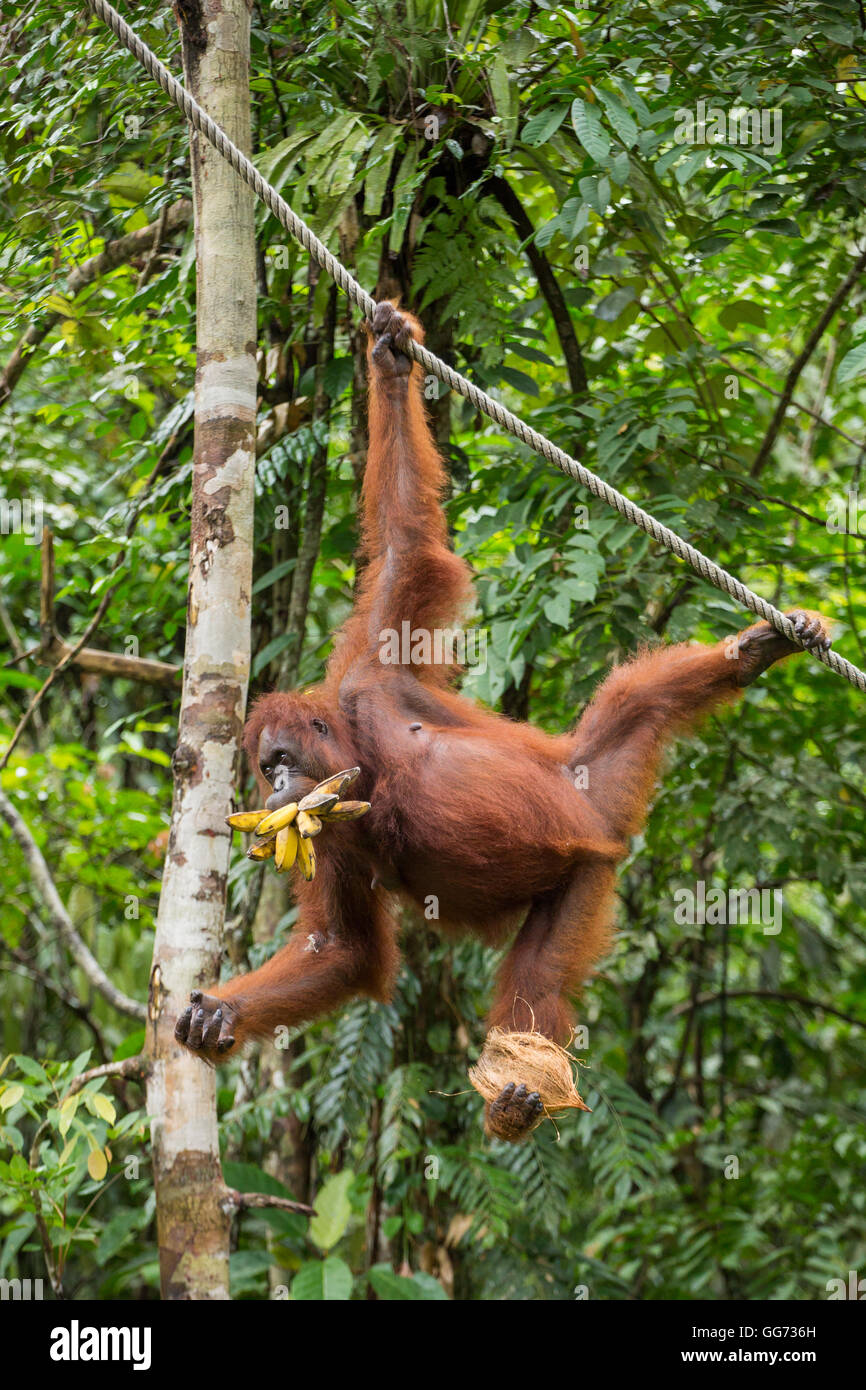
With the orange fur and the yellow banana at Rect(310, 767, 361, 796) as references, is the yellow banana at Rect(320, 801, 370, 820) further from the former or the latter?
the orange fur

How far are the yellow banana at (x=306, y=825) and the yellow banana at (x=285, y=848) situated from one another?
22 millimetres

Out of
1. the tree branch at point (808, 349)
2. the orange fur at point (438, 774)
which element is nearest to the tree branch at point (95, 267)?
the orange fur at point (438, 774)

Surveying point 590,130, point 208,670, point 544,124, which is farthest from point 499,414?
point 544,124

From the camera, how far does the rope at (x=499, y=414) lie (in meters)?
2.55

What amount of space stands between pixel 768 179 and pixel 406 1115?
3.37 m

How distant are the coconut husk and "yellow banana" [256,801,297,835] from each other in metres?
0.68

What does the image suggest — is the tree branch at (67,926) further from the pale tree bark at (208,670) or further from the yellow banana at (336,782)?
the yellow banana at (336,782)

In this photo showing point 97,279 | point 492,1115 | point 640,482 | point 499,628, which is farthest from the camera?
point 97,279

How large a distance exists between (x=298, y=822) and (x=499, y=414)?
101 cm

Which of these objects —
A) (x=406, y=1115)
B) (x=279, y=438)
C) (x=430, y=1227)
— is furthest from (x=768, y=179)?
(x=430, y=1227)

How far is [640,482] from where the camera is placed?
13.5 ft

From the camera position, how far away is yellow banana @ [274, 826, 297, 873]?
236 cm

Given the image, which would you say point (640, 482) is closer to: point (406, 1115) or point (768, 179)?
point (768, 179)

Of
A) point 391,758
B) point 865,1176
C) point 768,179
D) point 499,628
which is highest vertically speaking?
point 768,179
